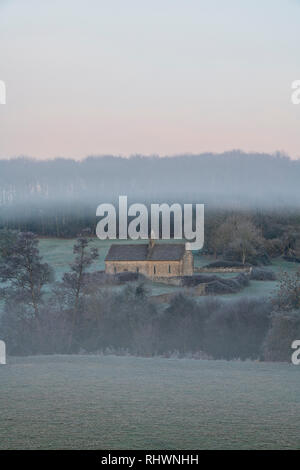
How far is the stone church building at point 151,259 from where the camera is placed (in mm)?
10680

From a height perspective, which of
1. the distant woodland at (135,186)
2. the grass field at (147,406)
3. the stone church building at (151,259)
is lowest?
the grass field at (147,406)

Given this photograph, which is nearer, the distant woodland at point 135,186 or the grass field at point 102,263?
the distant woodland at point 135,186

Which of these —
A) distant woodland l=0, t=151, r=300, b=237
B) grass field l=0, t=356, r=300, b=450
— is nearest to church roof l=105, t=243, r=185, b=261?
distant woodland l=0, t=151, r=300, b=237

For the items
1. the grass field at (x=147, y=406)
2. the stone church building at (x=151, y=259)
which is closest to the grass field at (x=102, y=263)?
the stone church building at (x=151, y=259)

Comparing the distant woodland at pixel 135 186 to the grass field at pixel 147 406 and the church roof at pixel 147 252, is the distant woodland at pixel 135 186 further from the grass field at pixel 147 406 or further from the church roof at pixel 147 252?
the grass field at pixel 147 406

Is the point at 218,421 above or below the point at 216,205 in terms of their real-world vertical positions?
below

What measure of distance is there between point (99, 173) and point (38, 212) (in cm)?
117

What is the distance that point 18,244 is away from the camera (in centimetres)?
1120

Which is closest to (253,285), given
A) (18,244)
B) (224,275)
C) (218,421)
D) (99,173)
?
(224,275)

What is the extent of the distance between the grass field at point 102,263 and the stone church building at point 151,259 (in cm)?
15

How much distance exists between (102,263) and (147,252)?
795 millimetres

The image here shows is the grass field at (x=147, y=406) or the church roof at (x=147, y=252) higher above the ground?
the church roof at (x=147, y=252)

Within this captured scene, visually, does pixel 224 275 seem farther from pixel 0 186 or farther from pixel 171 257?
pixel 0 186
